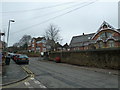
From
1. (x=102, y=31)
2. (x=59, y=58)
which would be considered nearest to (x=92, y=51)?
(x=59, y=58)

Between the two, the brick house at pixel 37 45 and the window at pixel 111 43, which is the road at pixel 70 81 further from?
the brick house at pixel 37 45

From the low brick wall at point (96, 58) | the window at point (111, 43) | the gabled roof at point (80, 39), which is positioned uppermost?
the gabled roof at point (80, 39)

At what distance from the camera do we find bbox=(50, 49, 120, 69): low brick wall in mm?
13336

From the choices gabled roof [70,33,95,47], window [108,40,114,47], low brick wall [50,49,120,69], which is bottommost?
low brick wall [50,49,120,69]

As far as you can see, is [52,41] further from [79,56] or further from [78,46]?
[79,56]

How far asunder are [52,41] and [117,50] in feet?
99.2

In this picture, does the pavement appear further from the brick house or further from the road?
the brick house

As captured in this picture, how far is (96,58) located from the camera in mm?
15680

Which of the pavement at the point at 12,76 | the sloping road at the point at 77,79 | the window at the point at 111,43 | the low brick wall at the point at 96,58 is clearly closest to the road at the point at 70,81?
the sloping road at the point at 77,79

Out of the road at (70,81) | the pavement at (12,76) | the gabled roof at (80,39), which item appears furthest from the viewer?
the gabled roof at (80,39)

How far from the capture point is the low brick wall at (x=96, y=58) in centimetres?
1334

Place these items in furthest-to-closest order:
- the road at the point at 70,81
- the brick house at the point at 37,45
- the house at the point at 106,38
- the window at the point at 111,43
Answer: the brick house at the point at 37,45
the window at the point at 111,43
the house at the point at 106,38
the road at the point at 70,81

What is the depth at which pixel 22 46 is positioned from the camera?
82.9m

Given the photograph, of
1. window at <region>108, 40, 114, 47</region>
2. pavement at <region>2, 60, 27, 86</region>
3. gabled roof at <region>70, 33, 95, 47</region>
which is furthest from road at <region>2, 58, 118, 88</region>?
gabled roof at <region>70, 33, 95, 47</region>
